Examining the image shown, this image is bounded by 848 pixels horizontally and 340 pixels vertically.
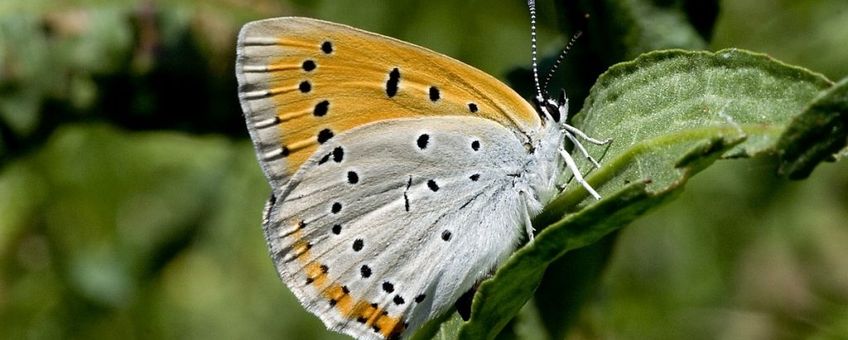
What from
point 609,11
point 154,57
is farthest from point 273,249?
point 154,57

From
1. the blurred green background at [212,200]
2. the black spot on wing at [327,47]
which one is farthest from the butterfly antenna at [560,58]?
the blurred green background at [212,200]

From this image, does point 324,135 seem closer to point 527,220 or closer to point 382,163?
point 382,163

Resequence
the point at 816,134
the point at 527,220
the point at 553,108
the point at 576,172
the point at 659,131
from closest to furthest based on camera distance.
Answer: the point at 816,134 < the point at 659,131 < the point at 576,172 < the point at 527,220 < the point at 553,108

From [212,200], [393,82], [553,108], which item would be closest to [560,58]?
[553,108]

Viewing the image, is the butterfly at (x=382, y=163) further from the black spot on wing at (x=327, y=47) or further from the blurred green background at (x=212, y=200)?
the blurred green background at (x=212, y=200)

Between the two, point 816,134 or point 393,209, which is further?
point 393,209

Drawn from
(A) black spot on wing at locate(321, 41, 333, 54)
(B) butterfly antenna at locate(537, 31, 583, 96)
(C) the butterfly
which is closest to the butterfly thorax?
(C) the butterfly
